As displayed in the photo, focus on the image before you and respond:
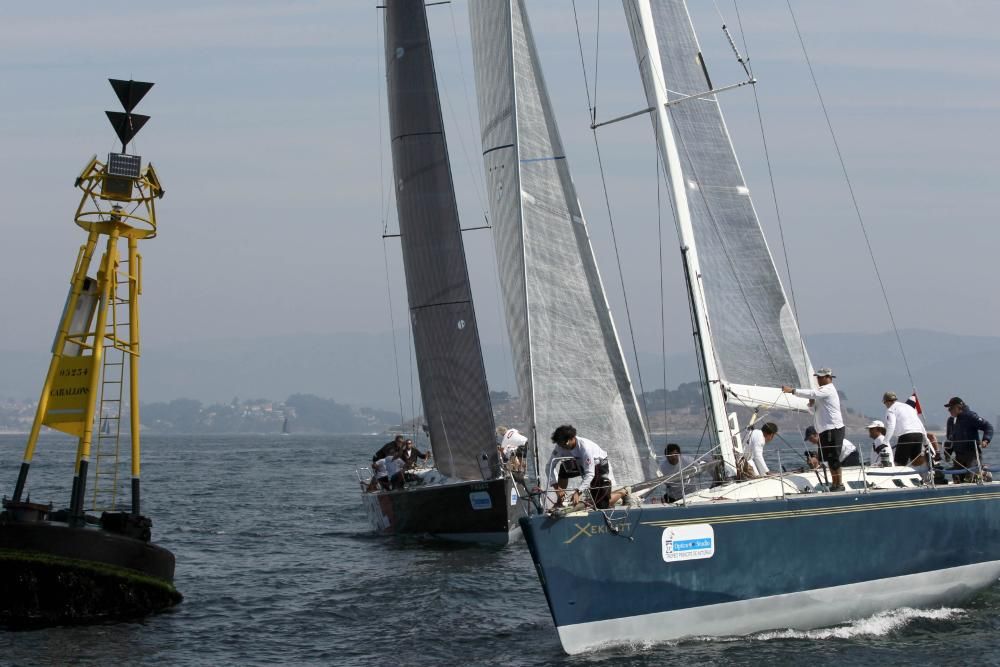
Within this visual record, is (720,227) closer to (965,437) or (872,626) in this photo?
(965,437)

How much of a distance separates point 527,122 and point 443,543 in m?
Result: 8.72

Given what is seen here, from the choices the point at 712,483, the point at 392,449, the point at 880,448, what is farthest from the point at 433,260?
the point at 712,483

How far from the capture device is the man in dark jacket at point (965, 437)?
1612cm

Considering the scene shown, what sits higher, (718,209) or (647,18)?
(647,18)

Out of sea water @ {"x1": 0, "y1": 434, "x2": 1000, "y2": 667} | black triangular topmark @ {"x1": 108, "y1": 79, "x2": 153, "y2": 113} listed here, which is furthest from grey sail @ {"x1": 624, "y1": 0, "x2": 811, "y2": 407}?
black triangular topmark @ {"x1": 108, "y1": 79, "x2": 153, "y2": 113}

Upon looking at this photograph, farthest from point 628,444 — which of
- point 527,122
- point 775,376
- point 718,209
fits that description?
point 527,122

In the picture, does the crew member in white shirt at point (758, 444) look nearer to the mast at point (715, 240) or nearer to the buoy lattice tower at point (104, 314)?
the mast at point (715, 240)

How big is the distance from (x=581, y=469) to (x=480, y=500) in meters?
9.17

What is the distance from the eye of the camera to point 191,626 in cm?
1582

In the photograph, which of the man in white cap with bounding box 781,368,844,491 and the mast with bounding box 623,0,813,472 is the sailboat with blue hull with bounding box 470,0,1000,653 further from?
the man in white cap with bounding box 781,368,844,491

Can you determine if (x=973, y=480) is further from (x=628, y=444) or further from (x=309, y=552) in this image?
(x=309, y=552)

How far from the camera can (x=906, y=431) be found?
16.2m

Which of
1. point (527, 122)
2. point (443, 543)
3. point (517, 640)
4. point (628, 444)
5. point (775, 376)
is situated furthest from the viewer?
point (443, 543)

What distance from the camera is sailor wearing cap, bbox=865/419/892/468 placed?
1630 centimetres
